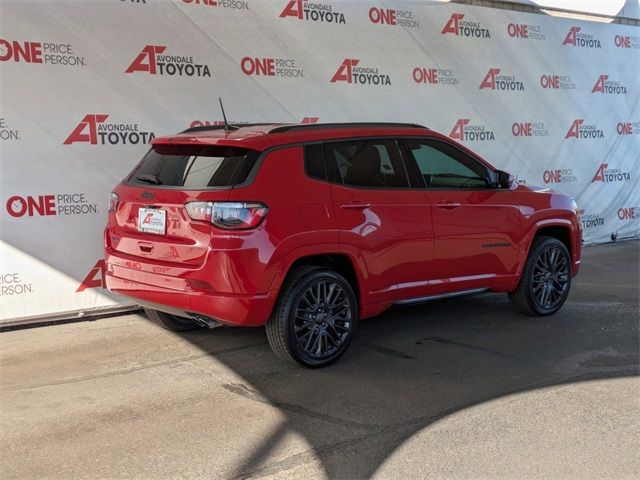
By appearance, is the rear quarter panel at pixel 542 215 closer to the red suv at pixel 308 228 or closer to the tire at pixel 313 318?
the red suv at pixel 308 228

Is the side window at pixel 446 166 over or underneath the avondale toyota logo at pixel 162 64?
underneath

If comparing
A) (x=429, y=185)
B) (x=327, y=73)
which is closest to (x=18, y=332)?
(x=429, y=185)

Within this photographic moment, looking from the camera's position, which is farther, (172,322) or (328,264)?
(172,322)

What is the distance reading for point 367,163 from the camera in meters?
5.38

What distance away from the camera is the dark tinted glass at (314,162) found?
196 inches

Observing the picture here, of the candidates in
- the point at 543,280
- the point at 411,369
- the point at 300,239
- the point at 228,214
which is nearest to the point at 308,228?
the point at 300,239

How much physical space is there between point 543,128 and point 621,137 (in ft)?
6.47

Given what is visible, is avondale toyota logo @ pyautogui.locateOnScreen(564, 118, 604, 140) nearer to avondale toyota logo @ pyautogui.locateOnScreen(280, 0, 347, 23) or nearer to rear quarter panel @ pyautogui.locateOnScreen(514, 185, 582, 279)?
rear quarter panel @ pyautogui.locateOnScreen(514, 185, 582, 279)

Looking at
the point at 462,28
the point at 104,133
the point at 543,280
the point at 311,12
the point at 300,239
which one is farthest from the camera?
the point at 462,28

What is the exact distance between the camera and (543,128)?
10.5 metres

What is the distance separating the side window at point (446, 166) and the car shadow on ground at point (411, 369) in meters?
1.38

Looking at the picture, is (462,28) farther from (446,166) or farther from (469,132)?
(446,166)

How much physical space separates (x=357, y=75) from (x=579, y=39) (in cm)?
459

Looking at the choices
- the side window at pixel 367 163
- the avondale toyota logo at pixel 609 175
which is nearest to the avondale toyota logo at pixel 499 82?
the avondale toyota logo at pixel 609 175
